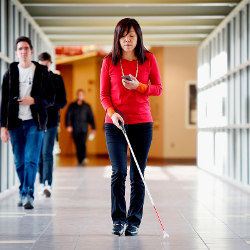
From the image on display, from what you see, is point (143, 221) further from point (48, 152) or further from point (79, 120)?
point (79, 120)

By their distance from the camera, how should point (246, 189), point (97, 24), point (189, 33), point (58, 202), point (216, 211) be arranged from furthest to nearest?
point (189, 33), point (97, 24), point (246, 189), point (58, 202), point (216, 211)

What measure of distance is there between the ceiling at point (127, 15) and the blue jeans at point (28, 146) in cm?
291

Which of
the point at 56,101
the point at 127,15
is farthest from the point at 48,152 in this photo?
the point at 127,15

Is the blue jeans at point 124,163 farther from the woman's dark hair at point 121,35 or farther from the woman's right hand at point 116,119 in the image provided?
the woman's dark hair at point 121,35

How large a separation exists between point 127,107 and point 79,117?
7.89m

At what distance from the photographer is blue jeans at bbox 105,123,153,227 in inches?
145

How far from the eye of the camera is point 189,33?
9.81 m

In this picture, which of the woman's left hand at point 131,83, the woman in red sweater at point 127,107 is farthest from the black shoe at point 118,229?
the woman's left hand at point 131,83

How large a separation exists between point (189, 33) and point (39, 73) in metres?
5.30

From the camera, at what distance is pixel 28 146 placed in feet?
16.4

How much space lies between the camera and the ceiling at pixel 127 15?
24.3 ft

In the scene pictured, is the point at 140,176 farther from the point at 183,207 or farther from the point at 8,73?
the point at 8,73

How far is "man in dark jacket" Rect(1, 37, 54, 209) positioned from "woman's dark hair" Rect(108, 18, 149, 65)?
4.96ft

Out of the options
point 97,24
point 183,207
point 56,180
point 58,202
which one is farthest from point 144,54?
point 97,24
